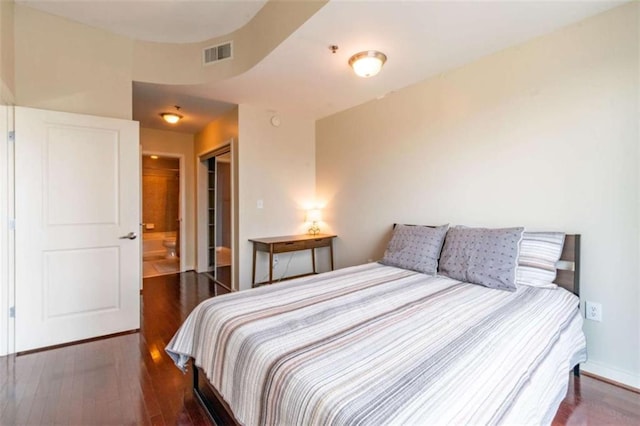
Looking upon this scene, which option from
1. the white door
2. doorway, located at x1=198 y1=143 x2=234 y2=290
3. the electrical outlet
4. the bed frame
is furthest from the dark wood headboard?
doorway, located at x1=198 y1=143 x2=234 y2=290

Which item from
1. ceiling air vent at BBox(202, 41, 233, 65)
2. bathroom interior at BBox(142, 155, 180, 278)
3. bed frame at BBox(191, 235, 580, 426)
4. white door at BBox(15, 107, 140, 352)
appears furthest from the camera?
bathroom interior at BBox(142, 155, 180, 278)

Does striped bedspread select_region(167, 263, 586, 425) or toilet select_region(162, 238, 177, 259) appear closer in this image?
striped bedspread select_region(167, 263, 586, 425)

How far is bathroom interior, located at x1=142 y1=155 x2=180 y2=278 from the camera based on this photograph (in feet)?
21.7

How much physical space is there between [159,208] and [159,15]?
17.6ft

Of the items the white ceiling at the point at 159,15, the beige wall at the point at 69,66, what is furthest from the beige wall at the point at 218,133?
the beige wall at the point at 69,66

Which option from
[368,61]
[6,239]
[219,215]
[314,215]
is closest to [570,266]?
[368,61]

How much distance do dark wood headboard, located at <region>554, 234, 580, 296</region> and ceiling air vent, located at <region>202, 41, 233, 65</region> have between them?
3.24 m

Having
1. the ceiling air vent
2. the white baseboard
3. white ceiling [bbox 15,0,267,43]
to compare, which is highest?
white ceiling [bbox 15,0,267,43]

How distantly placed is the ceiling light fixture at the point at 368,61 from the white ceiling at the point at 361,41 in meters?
0.05

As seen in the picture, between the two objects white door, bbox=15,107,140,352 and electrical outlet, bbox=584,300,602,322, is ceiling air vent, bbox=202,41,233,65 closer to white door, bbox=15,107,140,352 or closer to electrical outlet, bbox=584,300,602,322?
white door, bbox=15,107,140,352

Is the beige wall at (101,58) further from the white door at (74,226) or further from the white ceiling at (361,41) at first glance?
the white door at (74,226)

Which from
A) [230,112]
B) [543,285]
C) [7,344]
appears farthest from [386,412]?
[230,112]

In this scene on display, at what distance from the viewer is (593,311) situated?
207 centimetres

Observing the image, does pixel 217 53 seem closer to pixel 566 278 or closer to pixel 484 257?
pixel 484 257
